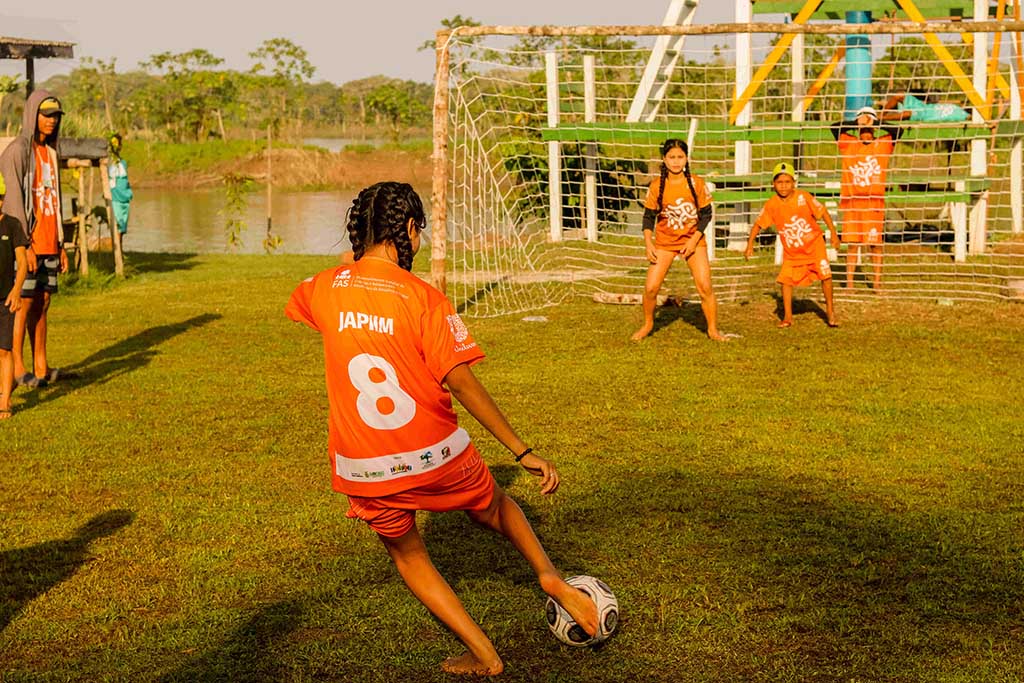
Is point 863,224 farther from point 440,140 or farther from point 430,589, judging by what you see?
point 430,589

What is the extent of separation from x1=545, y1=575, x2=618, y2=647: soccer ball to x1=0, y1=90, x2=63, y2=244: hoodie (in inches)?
238

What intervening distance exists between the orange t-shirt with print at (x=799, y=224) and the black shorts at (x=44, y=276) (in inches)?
253

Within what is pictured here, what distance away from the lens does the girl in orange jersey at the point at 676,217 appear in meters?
11.2

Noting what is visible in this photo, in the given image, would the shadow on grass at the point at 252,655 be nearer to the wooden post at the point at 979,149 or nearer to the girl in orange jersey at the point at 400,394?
the girl in orange jersey at the point at 400,394

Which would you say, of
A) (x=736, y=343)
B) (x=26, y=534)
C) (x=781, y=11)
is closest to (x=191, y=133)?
(x=781, y=11)

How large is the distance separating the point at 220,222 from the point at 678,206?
20690mm

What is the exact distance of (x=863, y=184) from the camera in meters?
14.6

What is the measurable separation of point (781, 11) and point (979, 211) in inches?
165

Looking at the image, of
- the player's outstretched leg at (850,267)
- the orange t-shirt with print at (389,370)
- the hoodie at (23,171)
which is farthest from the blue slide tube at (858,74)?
the orange t-shirt with print at (389,370)

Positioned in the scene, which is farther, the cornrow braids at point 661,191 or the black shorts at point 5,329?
the cornrow braids at point 661,191

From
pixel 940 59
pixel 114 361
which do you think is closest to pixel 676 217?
pixel 114 361

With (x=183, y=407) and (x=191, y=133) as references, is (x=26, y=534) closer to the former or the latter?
(x=183, y=407)

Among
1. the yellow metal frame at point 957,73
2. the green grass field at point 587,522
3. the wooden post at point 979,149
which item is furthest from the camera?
the wooden post at point 979,149

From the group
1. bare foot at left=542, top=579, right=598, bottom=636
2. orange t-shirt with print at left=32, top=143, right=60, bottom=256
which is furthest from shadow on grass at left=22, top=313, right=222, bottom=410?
bare foot at left=542, top=579, right=598, bottom=636
